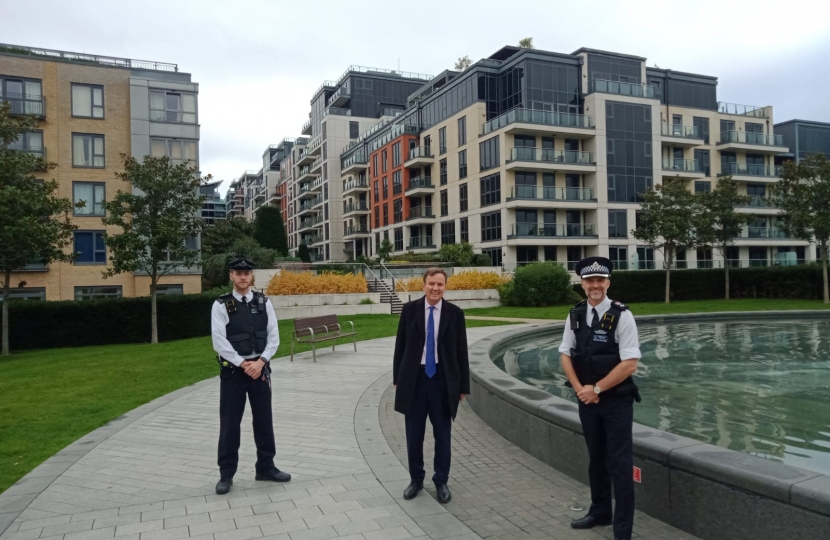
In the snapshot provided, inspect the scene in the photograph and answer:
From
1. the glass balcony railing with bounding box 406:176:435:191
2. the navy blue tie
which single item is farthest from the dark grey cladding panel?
the glass balcony railing with bounding box 406:176:435:191

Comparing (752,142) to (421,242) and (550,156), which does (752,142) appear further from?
(421,242)

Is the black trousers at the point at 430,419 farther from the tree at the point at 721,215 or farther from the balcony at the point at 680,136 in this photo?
the balcony at the point at 680,136

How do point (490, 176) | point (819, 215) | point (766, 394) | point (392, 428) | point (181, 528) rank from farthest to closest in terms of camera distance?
point (490, 176) < point (819, 215) < point (766, 394) < point (392, 428) < point (181, 528)

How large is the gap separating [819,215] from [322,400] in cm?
2857

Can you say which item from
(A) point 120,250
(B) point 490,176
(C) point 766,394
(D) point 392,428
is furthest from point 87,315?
(B) point 490,176

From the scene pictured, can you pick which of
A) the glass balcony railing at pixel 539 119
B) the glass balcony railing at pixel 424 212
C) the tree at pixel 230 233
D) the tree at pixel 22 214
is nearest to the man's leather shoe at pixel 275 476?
the tree at pixel 22 214

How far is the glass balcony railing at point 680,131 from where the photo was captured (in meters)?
47.9

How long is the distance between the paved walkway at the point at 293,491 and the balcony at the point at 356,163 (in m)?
61.3

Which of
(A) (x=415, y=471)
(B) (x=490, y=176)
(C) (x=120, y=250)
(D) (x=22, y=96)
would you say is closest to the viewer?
(A) (x=415, y=471)

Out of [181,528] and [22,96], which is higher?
[22,96]

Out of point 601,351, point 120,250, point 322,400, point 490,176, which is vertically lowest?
point 322,400

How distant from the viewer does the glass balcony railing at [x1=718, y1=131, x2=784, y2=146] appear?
5234cm

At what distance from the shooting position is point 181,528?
4.25m

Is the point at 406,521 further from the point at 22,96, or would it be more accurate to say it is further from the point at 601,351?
the point at 22,96
